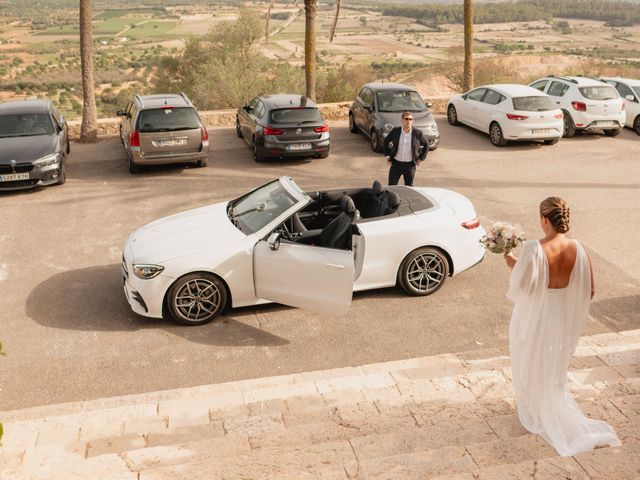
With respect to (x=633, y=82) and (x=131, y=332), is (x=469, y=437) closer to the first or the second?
(x=131, y=332)

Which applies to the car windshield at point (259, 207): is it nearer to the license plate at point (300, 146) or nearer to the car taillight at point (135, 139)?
the car taillight at point (135, 139)

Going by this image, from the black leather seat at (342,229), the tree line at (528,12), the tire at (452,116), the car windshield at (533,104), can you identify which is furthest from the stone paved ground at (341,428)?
the tree line at (528,12)

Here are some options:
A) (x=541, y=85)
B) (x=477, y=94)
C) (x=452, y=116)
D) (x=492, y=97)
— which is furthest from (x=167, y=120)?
(x=541, y=85)

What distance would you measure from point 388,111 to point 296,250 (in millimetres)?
9940

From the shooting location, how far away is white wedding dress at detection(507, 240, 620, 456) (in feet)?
16.0

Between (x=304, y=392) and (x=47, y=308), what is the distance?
14.0ft

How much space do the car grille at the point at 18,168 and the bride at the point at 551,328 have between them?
10.8m

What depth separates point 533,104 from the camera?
55.6 ft

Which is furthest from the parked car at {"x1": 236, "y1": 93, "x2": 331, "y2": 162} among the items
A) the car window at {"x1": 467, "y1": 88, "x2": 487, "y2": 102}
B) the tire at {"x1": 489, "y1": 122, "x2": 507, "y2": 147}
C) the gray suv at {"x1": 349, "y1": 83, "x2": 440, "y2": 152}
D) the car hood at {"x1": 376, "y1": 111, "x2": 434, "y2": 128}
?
the car window at {"x1": 467, "y1": 88, "x2": 487, "y2": 102}

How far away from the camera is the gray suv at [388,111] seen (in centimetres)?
1609

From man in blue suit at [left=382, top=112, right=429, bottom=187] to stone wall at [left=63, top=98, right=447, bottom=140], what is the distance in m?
9.09

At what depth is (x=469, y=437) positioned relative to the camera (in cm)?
469

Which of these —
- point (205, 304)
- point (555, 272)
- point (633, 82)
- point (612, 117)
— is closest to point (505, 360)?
point (555, 272)

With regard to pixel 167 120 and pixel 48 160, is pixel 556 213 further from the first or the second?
pixel 48 160
